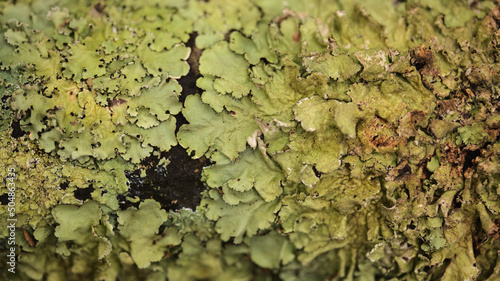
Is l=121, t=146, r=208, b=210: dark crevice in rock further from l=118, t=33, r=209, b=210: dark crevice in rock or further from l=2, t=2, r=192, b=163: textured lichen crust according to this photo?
l=2, t=2, r=192, b=163: textured lichen crust

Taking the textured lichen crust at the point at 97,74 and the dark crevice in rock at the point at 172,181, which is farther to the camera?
the dark crevice in rock at the point at 172,181

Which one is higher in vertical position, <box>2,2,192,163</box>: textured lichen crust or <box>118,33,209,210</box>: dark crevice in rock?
<box>2,2,192,163</box>: textured lichen crust

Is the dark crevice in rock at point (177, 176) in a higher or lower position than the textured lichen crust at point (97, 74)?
lower

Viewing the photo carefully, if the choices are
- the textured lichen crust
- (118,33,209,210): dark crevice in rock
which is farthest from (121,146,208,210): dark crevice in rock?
the textured lichen crust

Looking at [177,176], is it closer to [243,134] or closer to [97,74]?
[243,134]

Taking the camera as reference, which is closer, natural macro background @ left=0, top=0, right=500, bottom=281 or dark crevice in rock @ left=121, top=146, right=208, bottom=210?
natural macro background @ left=0, top=0, right=500, bottom=281

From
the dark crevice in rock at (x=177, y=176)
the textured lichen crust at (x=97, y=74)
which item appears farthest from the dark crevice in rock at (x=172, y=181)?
the textured lichen crust at (x=97, y=74)

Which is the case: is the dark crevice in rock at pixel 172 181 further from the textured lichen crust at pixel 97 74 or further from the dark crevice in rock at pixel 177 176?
the textured lichen crust at pixel 97 74

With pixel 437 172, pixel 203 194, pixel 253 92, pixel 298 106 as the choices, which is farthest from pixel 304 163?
pixel 437 172
